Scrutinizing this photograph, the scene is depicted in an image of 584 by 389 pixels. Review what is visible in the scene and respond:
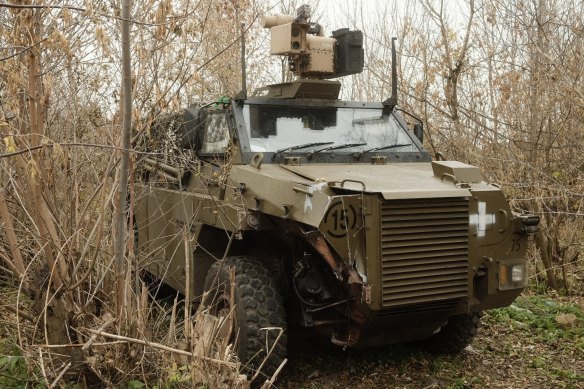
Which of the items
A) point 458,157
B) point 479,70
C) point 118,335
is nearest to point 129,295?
point 118,335

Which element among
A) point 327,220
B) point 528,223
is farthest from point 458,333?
point 327,220

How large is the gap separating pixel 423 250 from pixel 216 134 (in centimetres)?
205

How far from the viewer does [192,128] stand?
17.7 feet

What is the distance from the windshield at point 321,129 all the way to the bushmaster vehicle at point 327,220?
1 centimetres

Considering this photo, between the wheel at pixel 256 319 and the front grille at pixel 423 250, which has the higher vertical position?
the front grille at pixel 423 250

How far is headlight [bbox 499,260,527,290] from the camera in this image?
4.62 metres

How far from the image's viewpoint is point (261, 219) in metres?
4.84

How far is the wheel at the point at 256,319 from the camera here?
4555 millimetres

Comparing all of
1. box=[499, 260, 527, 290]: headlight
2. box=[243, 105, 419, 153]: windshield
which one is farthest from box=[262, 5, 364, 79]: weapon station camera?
box=[499, 260, 527, 290]: headlight

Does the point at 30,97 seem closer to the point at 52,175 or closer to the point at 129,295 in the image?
the point at 52,175

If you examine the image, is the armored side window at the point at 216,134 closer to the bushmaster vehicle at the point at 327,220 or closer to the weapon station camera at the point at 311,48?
the bushmaster vehicle at the point at 327,220

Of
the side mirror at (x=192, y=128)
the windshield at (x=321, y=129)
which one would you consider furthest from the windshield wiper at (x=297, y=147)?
the side mirror at (x=192, y=128)

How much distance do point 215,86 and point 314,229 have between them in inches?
308

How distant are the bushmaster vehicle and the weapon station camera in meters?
0.01
